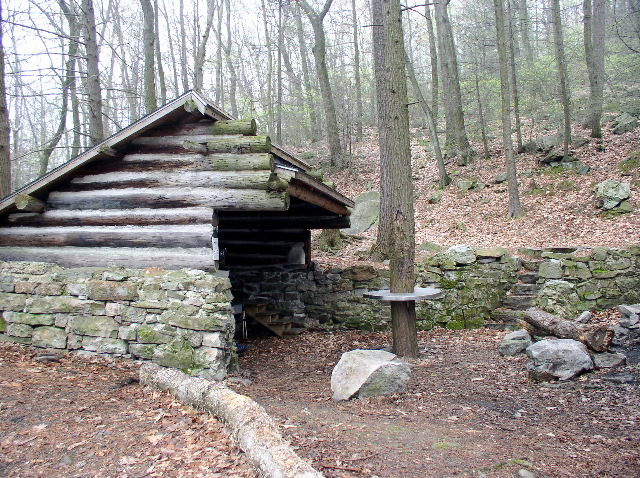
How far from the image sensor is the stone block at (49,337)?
635cm

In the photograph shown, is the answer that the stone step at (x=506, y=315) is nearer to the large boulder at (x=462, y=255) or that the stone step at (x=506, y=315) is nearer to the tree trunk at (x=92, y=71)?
the large boulder at (x=462, y=255)

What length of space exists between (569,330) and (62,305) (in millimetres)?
7013

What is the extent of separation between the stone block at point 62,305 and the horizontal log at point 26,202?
1.28 metres

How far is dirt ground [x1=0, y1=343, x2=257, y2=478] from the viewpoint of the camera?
3.31 metres

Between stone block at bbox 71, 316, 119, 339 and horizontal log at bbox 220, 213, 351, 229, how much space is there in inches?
130

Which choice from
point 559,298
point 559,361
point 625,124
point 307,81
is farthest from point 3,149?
point 625,124

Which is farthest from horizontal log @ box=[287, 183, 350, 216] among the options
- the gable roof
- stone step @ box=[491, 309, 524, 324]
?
stone step @ box=[491, 309, 524, 324]

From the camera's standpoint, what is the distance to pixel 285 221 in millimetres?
9602

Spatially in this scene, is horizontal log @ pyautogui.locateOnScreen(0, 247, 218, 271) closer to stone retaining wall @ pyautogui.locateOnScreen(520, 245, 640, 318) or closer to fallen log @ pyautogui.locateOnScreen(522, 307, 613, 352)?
fallen log @ pyautogui.locateOnScreen(522, 307, 613, 352)

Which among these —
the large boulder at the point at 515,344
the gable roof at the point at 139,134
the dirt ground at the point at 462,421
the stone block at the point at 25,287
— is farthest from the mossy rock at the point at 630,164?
the stone block at the point at 25,287

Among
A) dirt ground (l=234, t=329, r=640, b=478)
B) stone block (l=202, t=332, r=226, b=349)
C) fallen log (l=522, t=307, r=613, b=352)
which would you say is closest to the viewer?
dirt ground (l=234, t=329, r=640, b=478)

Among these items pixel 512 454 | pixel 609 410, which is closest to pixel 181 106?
pixel 512 454

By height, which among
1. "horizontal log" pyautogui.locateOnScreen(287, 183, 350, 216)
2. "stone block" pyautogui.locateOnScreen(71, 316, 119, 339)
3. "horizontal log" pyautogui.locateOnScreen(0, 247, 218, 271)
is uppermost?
"horizontal log" pyautogui.locateOnScreen(287, 183, 350, 216)

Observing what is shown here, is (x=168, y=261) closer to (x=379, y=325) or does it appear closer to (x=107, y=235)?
(x=107, y=235)
